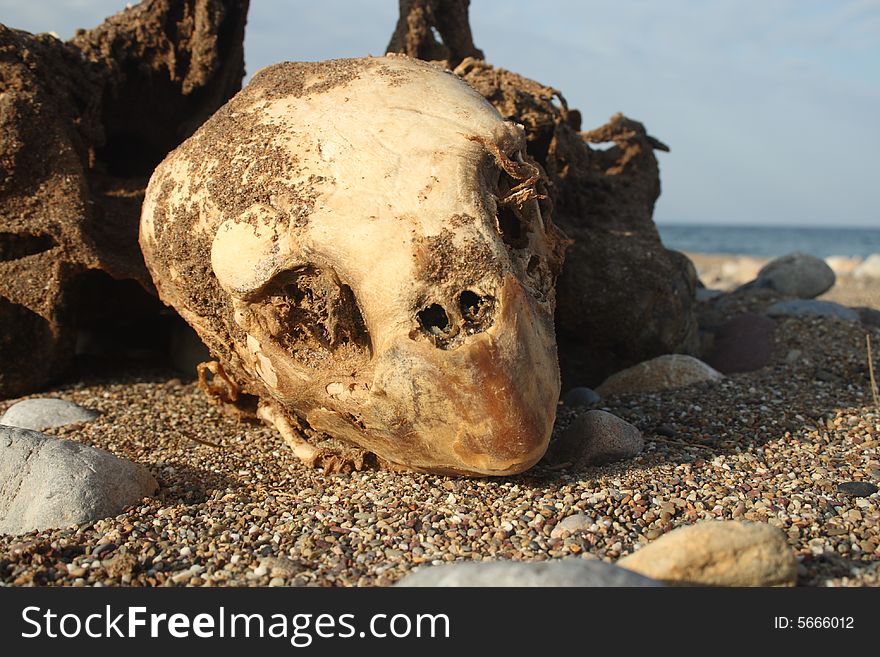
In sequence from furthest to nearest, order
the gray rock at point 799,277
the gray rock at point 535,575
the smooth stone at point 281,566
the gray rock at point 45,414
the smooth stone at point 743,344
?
the gray rock at point 799,277
the smooth stone at point 743,344
the gray rock at point 45,414
the smooth stone at point 281,566
the gray rock at point 535,575

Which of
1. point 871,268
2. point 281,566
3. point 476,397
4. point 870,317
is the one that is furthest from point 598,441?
point 871,268

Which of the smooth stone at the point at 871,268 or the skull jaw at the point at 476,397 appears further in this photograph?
the smooth stone at the point at 871,268

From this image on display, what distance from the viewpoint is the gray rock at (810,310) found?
6.79 m

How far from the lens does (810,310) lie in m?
6.90

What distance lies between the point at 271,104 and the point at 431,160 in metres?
1.06

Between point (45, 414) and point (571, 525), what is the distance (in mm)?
3235

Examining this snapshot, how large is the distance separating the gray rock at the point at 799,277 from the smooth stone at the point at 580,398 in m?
4.63

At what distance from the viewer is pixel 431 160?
346 cm

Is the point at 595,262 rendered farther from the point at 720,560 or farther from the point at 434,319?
the point at 720,560

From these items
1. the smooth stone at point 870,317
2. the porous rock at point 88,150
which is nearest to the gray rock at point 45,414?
the porous rock at point 88,150

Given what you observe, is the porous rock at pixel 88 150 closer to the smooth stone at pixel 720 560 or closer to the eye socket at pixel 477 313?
the eye socket at pixel 477 313

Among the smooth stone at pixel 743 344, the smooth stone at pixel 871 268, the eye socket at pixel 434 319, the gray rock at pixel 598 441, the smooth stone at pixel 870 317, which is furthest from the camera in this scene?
the smooth stone at pixel 871 268

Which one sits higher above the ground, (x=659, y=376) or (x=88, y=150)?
(x=88, y=150)

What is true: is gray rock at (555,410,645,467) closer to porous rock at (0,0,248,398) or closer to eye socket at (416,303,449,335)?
eye socket at (416,303,449,335)
